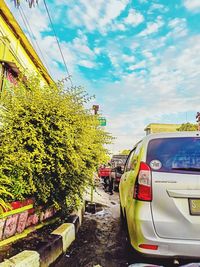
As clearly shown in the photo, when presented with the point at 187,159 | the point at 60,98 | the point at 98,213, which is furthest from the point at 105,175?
the point at 187,159

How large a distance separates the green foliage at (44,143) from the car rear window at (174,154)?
205 centimetres

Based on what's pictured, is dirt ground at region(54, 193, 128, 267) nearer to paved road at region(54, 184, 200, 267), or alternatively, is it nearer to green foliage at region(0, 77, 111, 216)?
paved road at region(54, 184, 200, 267)

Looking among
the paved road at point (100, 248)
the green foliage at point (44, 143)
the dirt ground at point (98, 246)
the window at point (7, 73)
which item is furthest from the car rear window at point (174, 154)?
the window at point (7, 73)

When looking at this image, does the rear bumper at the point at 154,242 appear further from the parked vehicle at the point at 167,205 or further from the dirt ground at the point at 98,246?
the dirt ground at the point at 98,246

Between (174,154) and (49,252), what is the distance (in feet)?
6.71

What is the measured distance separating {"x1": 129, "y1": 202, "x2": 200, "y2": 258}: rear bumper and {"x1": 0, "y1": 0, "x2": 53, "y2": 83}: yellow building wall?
671cm

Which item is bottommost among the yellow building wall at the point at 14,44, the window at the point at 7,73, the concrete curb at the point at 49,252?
the concrete curb at the point at 49,252

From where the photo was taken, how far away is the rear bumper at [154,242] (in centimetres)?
276

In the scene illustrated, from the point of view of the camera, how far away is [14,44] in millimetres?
12078

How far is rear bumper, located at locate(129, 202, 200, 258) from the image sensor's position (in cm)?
276

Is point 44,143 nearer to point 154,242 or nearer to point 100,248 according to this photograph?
point 100,248

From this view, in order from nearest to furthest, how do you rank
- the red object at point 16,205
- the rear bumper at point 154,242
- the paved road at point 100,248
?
the rear bumper at point 154,242, the paved road at point 100,248, the red object at point 16,205

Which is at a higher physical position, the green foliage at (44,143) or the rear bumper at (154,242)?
the green foliage at (44,143)

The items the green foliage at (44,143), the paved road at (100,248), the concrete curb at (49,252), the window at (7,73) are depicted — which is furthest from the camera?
the window at (7,73)
